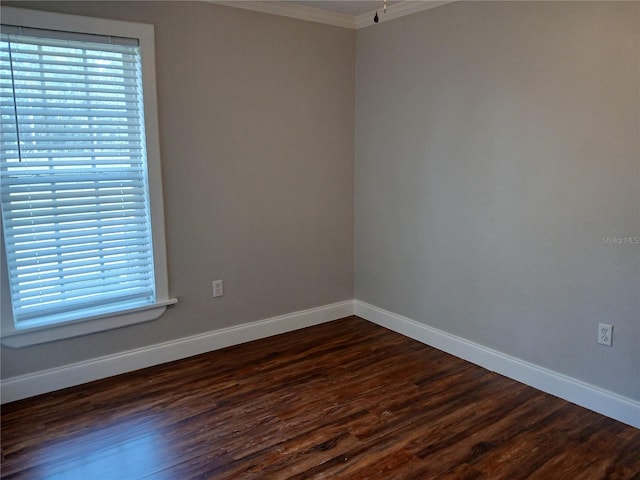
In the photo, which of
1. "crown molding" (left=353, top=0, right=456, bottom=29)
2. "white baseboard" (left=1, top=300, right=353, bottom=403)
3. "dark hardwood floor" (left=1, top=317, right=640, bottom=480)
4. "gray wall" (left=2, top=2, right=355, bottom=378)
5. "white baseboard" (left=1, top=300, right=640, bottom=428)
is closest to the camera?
"dark hardwood floor" (left=1, top=317, right=640, bottom=480)

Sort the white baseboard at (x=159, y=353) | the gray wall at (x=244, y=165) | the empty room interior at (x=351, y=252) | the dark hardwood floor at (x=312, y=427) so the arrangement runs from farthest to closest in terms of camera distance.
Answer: the gray wall at (x=244, y=165) < the white baseboard at (x=159, y=353) < the empty room interior at (x=351, y=252) < the dark hardwood floor at (x=312, y=427)

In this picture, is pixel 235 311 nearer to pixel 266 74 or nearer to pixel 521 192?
pixel 266 74

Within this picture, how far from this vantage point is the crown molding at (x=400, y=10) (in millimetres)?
3049

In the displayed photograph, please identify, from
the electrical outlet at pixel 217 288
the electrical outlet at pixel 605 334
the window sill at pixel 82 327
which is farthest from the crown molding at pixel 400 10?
the window sill at pixel 82 327

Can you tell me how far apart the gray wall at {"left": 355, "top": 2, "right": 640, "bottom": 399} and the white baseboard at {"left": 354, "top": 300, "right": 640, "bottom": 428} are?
55mm

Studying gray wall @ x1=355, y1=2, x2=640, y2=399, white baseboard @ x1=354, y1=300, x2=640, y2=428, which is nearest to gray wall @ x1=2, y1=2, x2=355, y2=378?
gray wall @ x1=355, y1=2, x2=640, y2=399

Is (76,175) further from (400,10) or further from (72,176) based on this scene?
(400,10)

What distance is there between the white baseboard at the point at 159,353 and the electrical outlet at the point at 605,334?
6.41 feet

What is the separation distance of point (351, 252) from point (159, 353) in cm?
169

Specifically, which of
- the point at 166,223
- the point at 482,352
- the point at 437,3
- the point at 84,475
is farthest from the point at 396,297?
the point at 84,475

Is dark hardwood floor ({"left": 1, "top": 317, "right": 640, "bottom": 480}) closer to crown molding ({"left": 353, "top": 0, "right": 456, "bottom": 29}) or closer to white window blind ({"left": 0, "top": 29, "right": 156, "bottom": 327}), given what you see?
white window blind ({"left": 0, "top": 29, "right": 156, "bottom": 327})

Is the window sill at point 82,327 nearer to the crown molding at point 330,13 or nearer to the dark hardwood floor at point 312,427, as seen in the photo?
the dark hardwood floor at point 312,427

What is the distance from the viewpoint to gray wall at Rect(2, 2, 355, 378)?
2918 mm

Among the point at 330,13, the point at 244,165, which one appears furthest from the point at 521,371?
the point at 330,13
